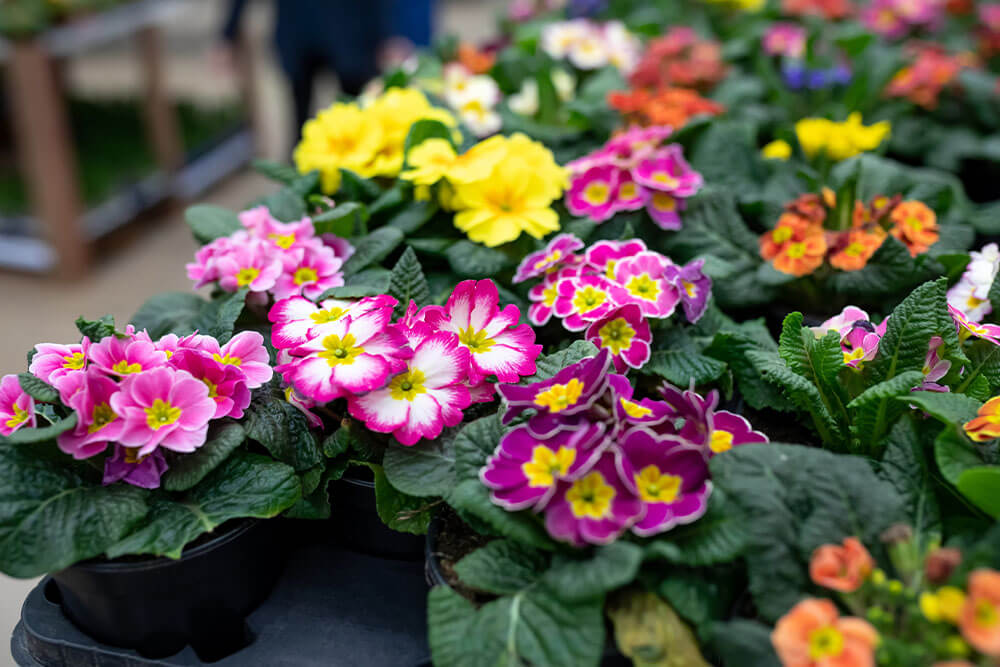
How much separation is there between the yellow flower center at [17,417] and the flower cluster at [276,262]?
13.5 inches

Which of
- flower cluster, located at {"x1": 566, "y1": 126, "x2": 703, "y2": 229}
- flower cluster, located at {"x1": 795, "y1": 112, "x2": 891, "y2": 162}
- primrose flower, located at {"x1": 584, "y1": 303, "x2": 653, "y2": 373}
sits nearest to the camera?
primrose flower, located at {"x1": 584, "y1": 303, "x2": 653, "y2": 373}

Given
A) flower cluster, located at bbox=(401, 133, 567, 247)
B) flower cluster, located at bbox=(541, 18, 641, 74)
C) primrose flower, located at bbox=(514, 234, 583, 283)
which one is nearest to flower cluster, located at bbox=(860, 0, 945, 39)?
flower cluster, located at bbox=(541, 18, 641, 74)

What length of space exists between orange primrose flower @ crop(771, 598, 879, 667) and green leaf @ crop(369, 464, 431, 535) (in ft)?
1.40

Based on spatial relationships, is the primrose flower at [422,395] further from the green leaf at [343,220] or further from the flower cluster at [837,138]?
the flower cluster at [837,138]

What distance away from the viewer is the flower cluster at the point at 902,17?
2.87 metres

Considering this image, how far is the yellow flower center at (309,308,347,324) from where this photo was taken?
1029mm

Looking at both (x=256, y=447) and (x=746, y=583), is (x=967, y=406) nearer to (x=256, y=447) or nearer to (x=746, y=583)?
(x=746, y=583)

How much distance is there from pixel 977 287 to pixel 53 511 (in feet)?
4.13

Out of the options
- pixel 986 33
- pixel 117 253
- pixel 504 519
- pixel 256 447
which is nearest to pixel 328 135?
pixel 256 447

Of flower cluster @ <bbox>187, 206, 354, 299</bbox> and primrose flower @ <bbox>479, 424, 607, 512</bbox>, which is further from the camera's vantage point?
flower cluster @ <bbox>187, 206, 354, 299</bbox>

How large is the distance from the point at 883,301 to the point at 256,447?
1.01 m

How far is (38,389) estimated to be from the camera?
94 centimetres

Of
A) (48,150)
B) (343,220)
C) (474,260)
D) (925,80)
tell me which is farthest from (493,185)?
(48,150)

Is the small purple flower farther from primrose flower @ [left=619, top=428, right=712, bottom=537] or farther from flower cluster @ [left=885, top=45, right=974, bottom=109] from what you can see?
flower cluster @ [left=885, top=45, right=974, bottom=109]
